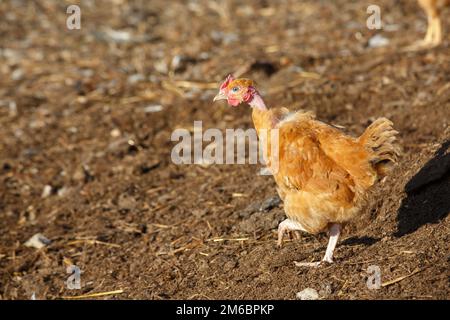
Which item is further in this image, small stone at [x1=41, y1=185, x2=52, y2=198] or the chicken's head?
small stone at [x1=41, y1=185, x2=52, y2=198]

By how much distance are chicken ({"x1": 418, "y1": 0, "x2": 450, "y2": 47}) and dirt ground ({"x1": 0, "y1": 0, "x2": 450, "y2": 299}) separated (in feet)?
1.24

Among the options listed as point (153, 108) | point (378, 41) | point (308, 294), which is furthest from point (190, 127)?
point (308, 294)

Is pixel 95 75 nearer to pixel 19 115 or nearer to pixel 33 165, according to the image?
pixel 19 115

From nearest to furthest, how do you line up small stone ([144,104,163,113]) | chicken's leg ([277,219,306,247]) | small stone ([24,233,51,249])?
chicken's leg ([277,219,306,247]) → small stone ([24,233,51,249]) → small stone ([144,104,163,113])

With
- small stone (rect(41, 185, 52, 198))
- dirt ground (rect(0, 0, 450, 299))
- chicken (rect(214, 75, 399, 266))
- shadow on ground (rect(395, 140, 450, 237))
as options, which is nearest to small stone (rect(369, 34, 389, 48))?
dirt ground (rect(0, 0, 450, 299))

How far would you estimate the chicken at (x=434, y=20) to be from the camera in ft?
29.4

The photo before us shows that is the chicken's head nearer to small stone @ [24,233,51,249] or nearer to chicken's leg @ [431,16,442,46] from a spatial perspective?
small stone @ [24,233,51,249]

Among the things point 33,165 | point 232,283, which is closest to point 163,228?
point 232,283

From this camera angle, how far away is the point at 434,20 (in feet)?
29.7

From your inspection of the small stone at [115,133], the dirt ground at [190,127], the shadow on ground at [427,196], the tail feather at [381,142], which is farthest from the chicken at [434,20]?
the tail feather at [381,142]

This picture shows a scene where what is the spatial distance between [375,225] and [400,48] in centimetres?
437

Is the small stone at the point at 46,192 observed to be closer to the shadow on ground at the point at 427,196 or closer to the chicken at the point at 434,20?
the shadow on ground at the point at 427,196

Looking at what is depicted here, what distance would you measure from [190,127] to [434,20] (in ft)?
11.0

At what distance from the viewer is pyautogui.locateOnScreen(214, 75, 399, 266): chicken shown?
4.82 metres
